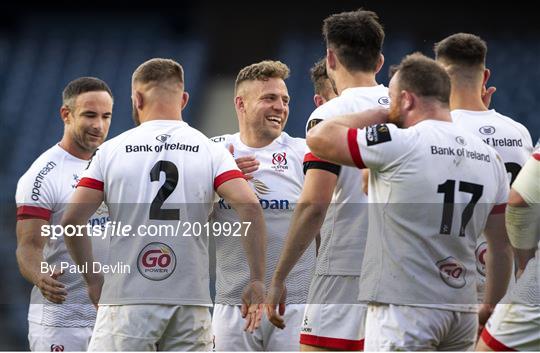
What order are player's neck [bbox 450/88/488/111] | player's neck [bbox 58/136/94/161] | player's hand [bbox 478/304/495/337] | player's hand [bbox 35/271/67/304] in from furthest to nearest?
player's neck [bbox 58/136/94/161]
player's hand [bbox 35/271/67/304]
player's neck [bbox 450/88/488/111]
player's hand [bbox 478/304/495/337]

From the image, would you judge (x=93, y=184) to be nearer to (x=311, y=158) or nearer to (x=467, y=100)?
(x=311, y=158)

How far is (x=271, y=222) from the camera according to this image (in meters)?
6.13

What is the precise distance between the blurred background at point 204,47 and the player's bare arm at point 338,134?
9.93 metres

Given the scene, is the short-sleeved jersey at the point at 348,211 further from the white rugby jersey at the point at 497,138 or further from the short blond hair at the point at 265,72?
the short blond hair at the point at 265,72

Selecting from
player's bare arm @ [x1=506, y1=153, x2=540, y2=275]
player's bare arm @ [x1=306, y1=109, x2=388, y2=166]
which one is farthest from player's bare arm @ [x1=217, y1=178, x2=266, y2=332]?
player's bare arm @ [x1=506, y1=153, x2=540, y2=275]

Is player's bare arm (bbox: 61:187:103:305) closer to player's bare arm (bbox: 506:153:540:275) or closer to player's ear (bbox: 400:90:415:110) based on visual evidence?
player's ear (bbox: 400:90:415:110)

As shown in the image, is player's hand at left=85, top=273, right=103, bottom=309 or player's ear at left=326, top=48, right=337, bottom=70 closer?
player's ear at left=326, top=48, right=337, bottom=70

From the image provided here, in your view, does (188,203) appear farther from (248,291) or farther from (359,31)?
(359,31)

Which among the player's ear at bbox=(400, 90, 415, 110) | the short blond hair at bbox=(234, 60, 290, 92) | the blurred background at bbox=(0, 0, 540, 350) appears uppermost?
the blurred background at bbox=(0, 0, 540, 350)

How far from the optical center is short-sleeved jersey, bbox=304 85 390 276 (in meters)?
5.20

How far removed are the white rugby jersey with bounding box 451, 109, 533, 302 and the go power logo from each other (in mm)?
1893

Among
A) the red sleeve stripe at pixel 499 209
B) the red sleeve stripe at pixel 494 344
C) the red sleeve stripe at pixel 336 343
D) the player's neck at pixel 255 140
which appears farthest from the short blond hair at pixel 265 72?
the red sleeve stripe at pixel 494 344

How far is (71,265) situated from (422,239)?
321 cm

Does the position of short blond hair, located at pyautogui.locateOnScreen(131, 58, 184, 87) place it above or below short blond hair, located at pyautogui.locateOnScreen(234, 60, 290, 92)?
below
